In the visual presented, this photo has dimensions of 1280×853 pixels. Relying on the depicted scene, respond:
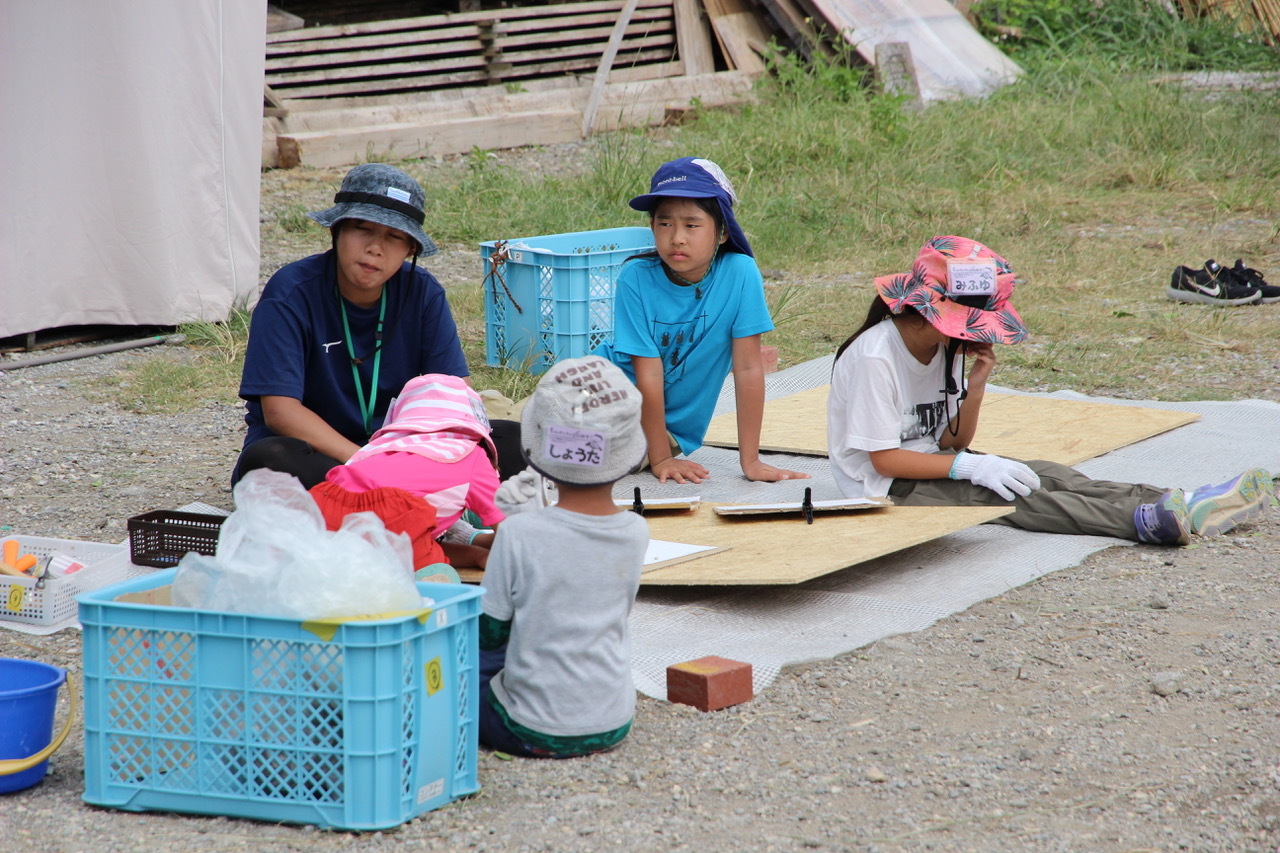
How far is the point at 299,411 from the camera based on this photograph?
11.0 feet

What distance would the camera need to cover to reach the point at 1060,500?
3.62m

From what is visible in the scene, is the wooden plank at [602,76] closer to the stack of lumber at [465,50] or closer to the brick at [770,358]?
the stack of lumber at [465,50]

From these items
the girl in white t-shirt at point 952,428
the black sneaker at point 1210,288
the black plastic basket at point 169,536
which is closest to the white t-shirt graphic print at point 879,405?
the girl in white t-shirt at point 952,428

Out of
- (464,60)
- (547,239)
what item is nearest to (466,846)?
(547,239)

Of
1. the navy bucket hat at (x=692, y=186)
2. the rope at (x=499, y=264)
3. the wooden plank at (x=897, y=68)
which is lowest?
the rope at (x=499, y=264)

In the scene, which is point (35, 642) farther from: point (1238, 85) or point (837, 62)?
point (1238, 85)

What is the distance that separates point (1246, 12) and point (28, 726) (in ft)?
→ 42.0

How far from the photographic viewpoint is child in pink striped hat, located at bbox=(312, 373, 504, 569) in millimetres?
3123

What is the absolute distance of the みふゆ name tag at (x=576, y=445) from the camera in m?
2.19

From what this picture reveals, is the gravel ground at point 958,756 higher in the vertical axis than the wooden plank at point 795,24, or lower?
lower

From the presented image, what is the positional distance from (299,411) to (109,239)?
2888 millimetres

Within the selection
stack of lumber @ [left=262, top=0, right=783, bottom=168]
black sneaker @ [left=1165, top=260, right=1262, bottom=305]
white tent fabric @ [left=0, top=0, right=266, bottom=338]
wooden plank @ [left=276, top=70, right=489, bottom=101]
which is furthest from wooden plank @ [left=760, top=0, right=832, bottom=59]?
white tent fabric @ [left=0, top=0, right=266, bottom=338]

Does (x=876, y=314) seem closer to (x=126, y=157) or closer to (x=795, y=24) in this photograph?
(x=126, y=157)

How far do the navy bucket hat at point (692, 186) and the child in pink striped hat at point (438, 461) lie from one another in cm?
93
